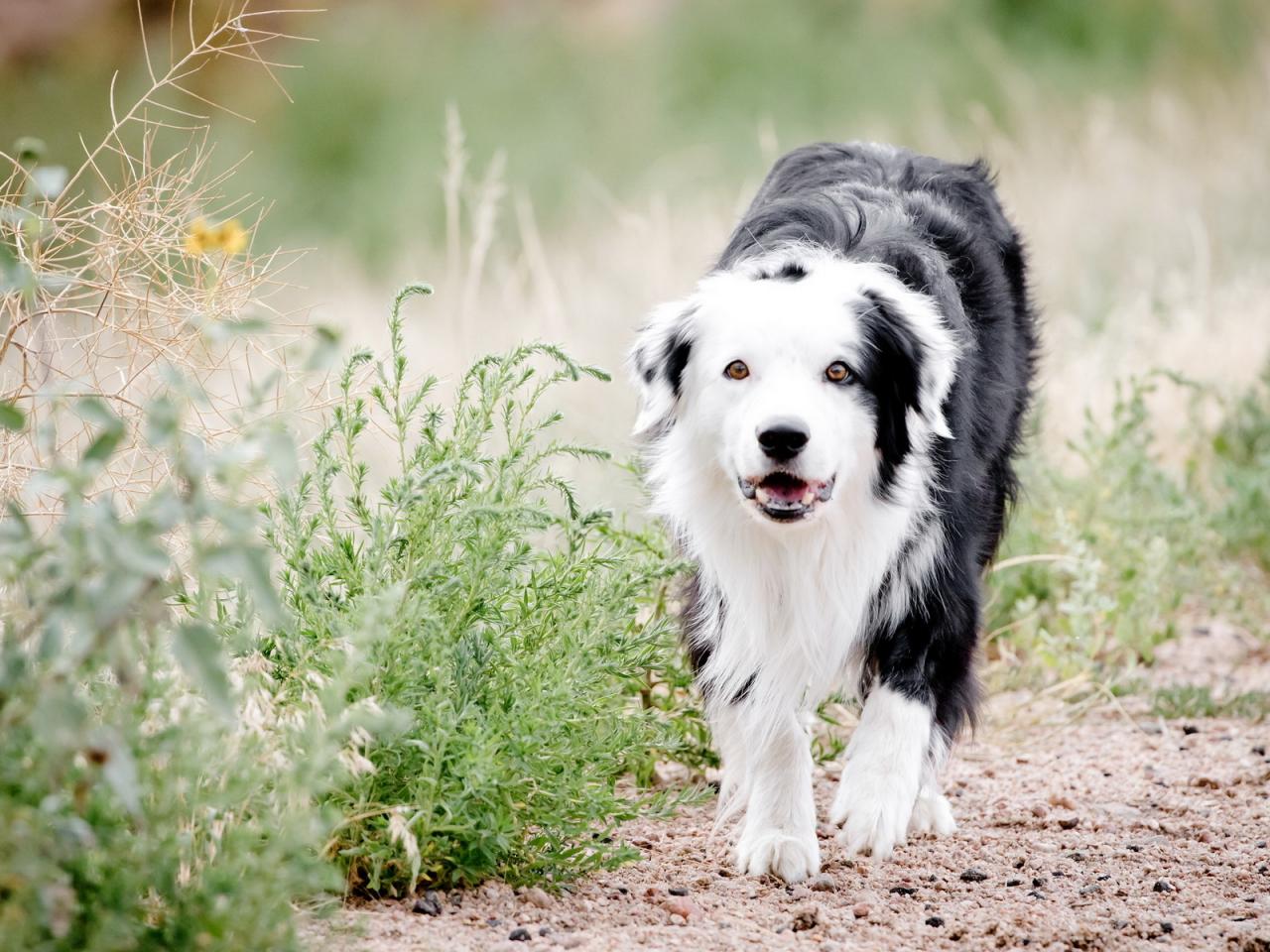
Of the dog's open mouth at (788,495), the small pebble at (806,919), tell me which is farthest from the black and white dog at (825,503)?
the small pebble at (806,919)

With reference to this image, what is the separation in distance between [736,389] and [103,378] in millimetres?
1425

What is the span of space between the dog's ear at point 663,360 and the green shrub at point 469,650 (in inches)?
21.5

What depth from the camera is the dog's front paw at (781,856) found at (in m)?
2.90

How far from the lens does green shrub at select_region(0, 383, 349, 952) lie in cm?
172

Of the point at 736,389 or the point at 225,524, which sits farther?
the point at 736,389

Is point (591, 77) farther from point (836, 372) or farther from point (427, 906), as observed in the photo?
point (427, 906)

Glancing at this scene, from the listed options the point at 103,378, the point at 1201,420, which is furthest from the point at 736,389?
the point at 1201,420

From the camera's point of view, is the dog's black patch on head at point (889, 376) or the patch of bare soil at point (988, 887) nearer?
the patch of bare soil at point (988, 887)

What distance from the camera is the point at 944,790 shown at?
11.8 ft

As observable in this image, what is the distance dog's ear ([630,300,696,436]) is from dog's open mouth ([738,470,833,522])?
17.5 inches

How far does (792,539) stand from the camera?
3238 millimetres

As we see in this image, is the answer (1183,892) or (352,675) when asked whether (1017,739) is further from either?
(352,675)

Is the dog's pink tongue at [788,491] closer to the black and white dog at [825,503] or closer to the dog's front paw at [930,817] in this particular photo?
the black and white dog at [825,503]

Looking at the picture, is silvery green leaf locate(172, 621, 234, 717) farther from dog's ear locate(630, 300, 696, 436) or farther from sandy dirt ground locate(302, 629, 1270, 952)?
dog's ear locate(630, 300, 696, 436)
